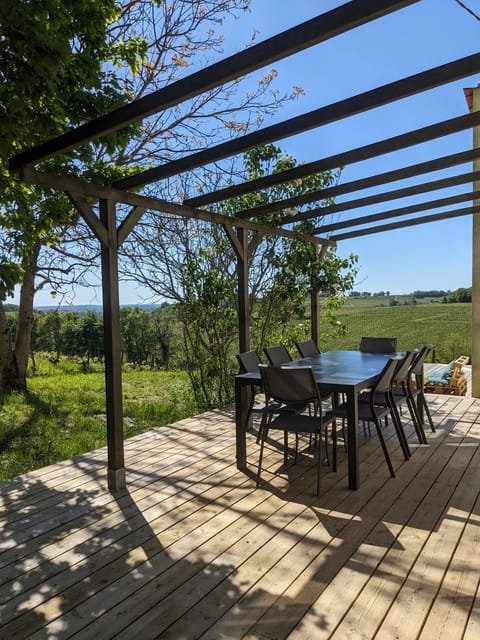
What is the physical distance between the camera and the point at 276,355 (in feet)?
16.4

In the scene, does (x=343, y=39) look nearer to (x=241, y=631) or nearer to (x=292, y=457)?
(x=292, y=457)

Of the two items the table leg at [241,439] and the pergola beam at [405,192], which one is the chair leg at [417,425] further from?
the pergola beam at [405,192]

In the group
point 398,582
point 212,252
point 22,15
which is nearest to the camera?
point 398,582

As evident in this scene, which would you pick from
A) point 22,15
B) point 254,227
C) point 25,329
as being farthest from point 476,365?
point 25,329

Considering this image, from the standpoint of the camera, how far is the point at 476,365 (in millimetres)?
6449

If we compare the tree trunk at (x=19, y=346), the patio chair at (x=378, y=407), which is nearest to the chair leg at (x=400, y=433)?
the patio chair at (x=378, y=407)

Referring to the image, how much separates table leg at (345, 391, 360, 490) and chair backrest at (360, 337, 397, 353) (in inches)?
97.7

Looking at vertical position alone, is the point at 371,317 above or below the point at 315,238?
below

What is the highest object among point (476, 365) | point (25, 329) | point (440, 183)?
point (440, 183)

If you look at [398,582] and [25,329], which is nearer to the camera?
[398,582]

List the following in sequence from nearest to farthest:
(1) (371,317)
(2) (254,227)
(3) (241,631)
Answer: (3) (241,631) < (2) (254,227) < (1) (371,317)

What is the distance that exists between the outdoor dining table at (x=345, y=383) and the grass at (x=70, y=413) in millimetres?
1742

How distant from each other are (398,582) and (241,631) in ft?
2.61

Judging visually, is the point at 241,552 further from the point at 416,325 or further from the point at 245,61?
the point at 416,325
